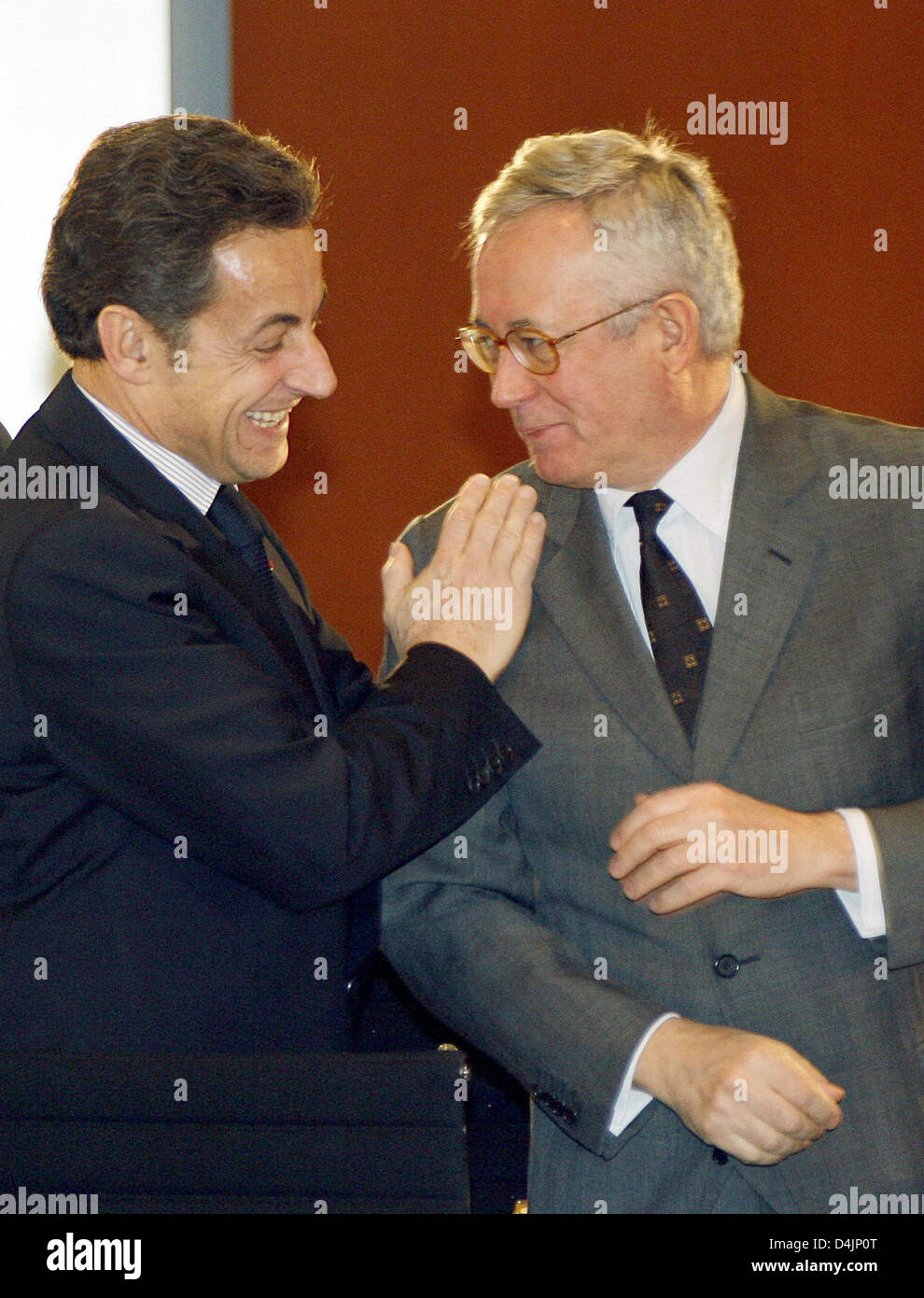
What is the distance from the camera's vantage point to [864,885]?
58.1 inches

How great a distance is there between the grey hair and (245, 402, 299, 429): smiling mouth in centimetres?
30

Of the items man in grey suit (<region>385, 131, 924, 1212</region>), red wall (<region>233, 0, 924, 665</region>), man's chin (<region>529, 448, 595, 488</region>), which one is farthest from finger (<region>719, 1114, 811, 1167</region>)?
red wall (<region>233, 0, 924, 665</region>)

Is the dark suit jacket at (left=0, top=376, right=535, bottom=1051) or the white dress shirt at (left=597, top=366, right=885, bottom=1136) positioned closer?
the dark suit jacket at (left=0, top=376, right=535, bottom=1051)

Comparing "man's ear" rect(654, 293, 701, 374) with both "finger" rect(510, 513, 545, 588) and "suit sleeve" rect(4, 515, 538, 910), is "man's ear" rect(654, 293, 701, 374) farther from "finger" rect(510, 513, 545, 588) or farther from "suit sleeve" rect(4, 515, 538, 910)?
"suit sleeve" rect(4, 515, 538, 910)

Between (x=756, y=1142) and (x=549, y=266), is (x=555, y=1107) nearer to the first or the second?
(x=756, y=1142)

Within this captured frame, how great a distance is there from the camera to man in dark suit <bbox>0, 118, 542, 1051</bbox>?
4.61 feet

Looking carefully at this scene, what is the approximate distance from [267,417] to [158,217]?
248 mm

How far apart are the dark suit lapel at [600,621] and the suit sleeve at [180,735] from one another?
246mm

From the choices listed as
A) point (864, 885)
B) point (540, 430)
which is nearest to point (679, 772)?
point (864, 885)

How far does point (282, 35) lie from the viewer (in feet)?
9.68

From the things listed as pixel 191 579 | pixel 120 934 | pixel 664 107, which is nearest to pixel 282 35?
pixel 664 107

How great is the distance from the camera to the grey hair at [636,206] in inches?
66.7

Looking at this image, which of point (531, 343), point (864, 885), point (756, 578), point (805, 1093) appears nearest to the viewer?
point (805, 1093)

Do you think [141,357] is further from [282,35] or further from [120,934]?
[282,35]
